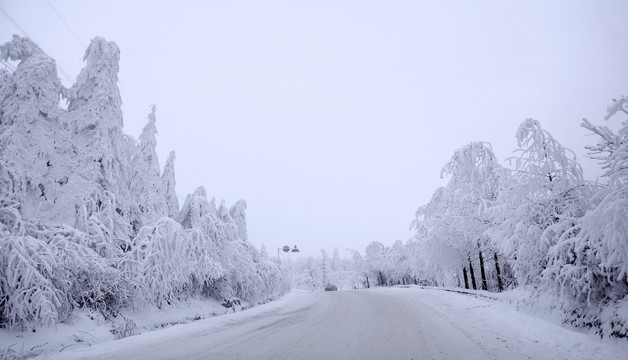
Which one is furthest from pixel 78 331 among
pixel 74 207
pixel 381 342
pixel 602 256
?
pixel 602 256

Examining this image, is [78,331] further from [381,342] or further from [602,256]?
[602,256]

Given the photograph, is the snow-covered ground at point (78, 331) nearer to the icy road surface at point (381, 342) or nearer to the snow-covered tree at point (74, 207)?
the snow-covered tree at point (74, 207)

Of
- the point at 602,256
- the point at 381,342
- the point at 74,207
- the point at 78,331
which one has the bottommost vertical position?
the point at 381,342

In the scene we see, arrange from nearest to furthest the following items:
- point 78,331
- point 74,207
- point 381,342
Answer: point 381,342
point 78,331
point 74,207

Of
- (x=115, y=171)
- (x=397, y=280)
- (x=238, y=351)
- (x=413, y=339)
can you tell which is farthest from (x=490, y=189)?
(x=397, y=280)

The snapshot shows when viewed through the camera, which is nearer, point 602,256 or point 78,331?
point 602,256

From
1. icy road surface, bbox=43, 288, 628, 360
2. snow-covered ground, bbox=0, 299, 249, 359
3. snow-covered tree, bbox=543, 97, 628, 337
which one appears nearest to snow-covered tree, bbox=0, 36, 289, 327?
snow-covered ground, bbox=0, 299, 249, 359

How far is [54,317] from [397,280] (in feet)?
226

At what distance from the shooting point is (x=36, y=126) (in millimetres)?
12570

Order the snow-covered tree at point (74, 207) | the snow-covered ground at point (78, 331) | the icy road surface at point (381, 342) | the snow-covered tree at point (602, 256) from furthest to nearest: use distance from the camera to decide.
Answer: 1. the snow-covered tree at point (74, 207)
2. the snow-covered ground at point (78, 331)
3. the icy road surface at point (381, 342)
4. the snow-covered tree at point (602, 256)

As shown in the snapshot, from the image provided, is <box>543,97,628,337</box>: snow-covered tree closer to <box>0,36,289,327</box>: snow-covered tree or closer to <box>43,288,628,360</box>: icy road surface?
<box>43,288,628,360</box>: icy road surface

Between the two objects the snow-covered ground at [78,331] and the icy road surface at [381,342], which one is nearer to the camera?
the icy road surface at [381,342]

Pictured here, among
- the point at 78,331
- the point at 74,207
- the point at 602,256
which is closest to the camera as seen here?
the point at 602,256

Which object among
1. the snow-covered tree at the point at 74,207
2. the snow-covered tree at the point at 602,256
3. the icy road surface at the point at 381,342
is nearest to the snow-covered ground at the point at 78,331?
the snow-covered tree at the point at 74,207
